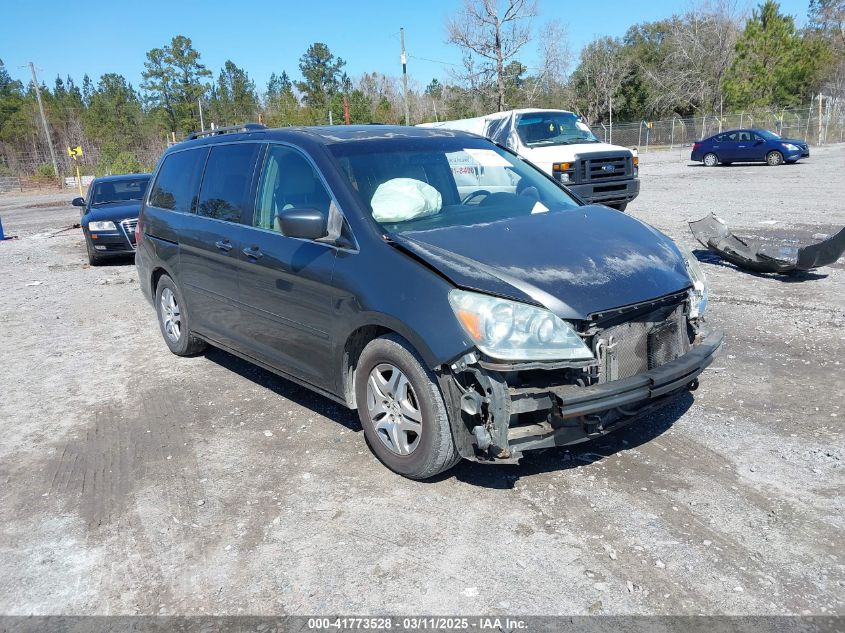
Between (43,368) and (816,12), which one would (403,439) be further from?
(816,12)

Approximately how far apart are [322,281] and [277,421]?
129 cm

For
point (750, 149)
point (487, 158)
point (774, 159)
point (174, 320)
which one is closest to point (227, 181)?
point (174, 320)

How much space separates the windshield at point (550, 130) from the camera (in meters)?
13.4

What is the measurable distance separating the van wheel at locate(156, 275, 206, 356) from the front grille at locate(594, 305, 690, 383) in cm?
388

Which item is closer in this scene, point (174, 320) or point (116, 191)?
point (174, 320)

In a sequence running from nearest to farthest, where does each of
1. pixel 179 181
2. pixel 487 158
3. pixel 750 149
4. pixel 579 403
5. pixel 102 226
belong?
pixel 579 403
pixel 487 158
pixel 179 181
pixel 102 226
pixel 750 149

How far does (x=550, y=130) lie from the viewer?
44.9ft

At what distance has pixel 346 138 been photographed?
4.54 meters

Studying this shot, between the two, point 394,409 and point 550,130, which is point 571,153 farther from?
point 394,409

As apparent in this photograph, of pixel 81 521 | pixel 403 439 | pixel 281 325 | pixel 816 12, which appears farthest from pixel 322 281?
pixel 816 12

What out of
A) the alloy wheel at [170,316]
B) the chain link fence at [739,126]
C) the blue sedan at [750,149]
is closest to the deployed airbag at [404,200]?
the alloy wheel at [170,316]

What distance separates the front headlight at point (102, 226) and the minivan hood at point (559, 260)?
985 cm

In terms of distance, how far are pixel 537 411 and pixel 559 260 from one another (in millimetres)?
856

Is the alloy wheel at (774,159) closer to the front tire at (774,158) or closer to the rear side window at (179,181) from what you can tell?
the front tire at (774,158)
